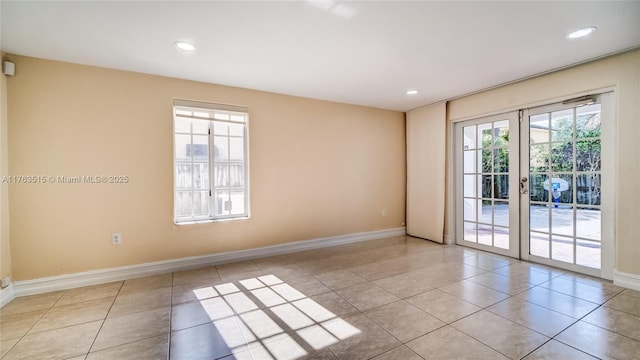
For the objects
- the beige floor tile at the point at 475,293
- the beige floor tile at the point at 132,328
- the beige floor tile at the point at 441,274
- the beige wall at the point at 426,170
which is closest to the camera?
the beige floor tile at the point at 132,328

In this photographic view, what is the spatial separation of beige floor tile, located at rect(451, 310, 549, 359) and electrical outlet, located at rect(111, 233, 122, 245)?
11.7 feet

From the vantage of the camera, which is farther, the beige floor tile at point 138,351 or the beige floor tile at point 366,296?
the beige floor tile at point 366,296

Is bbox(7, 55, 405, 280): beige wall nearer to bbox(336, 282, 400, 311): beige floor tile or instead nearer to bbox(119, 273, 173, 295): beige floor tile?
bbox(119, 273, 173, 295): beige floor tile

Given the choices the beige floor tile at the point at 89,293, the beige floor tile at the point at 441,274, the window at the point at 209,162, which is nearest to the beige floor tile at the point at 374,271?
the beige floor tile at the point at 441,274

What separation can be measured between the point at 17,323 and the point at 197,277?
1431mm


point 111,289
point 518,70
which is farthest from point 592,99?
point 111,289

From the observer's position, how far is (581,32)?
2404 mm

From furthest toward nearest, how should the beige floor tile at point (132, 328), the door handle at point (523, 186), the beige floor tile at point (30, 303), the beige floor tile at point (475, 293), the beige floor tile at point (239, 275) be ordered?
1. the door handle at point (523, 186)
2. the beige floor tile at point (239, 275)
3. the beige floor tile at point (475, 293)
4. the beige floor tile at point (30, 303)
5. the beige floor tile at point (132, 328)

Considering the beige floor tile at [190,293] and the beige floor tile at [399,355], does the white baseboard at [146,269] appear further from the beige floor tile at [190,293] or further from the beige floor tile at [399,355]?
the beige floor tile at [399,355]

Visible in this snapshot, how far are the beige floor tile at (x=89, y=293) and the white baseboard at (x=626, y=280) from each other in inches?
206

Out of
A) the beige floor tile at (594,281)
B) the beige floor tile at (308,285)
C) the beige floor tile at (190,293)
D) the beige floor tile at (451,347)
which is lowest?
the beige floor tile at (451,347)

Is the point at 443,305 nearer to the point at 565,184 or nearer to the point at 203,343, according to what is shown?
the point at 203,343

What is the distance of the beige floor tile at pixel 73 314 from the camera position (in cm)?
222

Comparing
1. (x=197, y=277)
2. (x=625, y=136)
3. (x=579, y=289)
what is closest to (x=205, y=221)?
(x=197, y=277)
